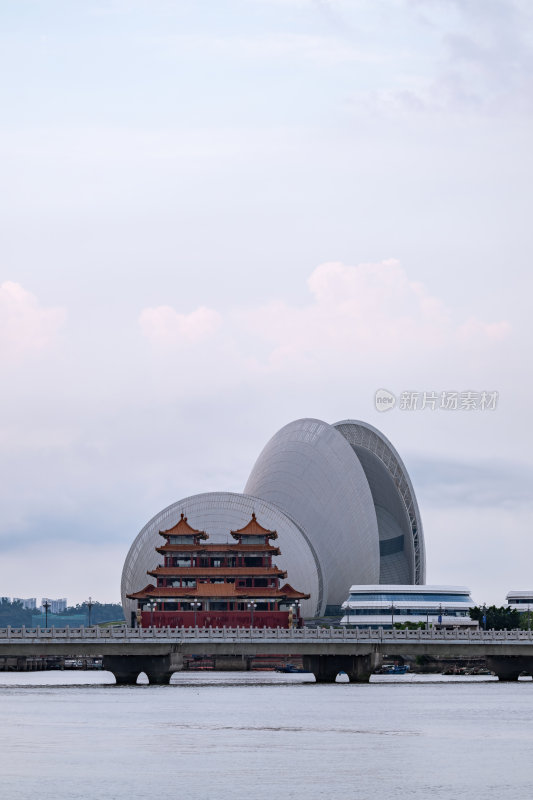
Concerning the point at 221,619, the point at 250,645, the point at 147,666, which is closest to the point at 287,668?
the point at 221,619

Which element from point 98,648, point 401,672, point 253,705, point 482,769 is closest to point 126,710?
point 253,705

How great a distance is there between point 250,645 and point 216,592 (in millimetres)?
58656

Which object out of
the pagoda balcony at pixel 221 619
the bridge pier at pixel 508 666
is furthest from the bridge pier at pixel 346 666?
the pagoda balcony at pixel 221 619

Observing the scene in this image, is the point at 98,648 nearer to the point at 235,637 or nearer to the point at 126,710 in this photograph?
the point at 235,637

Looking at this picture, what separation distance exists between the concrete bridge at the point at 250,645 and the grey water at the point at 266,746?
152 inches

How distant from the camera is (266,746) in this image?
2606 inches

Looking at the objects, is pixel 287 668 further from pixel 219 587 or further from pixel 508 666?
pixel 508 666

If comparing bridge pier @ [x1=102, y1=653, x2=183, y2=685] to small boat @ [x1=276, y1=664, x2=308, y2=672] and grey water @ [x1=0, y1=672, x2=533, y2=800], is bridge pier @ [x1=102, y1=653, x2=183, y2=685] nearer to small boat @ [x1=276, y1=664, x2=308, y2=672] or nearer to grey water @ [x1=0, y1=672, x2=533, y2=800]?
grey water @ [x1=0, y1=672, x2=533, y2=800]

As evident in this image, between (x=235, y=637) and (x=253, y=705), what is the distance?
18744mm

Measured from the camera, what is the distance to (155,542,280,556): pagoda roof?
17662cm

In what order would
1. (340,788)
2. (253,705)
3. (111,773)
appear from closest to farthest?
1. (340,788)
2. (111,773)
3. (253,705)

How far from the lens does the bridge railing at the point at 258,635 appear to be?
10824 cm

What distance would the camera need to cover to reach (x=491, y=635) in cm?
12069

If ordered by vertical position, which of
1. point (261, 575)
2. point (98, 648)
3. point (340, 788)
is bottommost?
point (340, 788)
